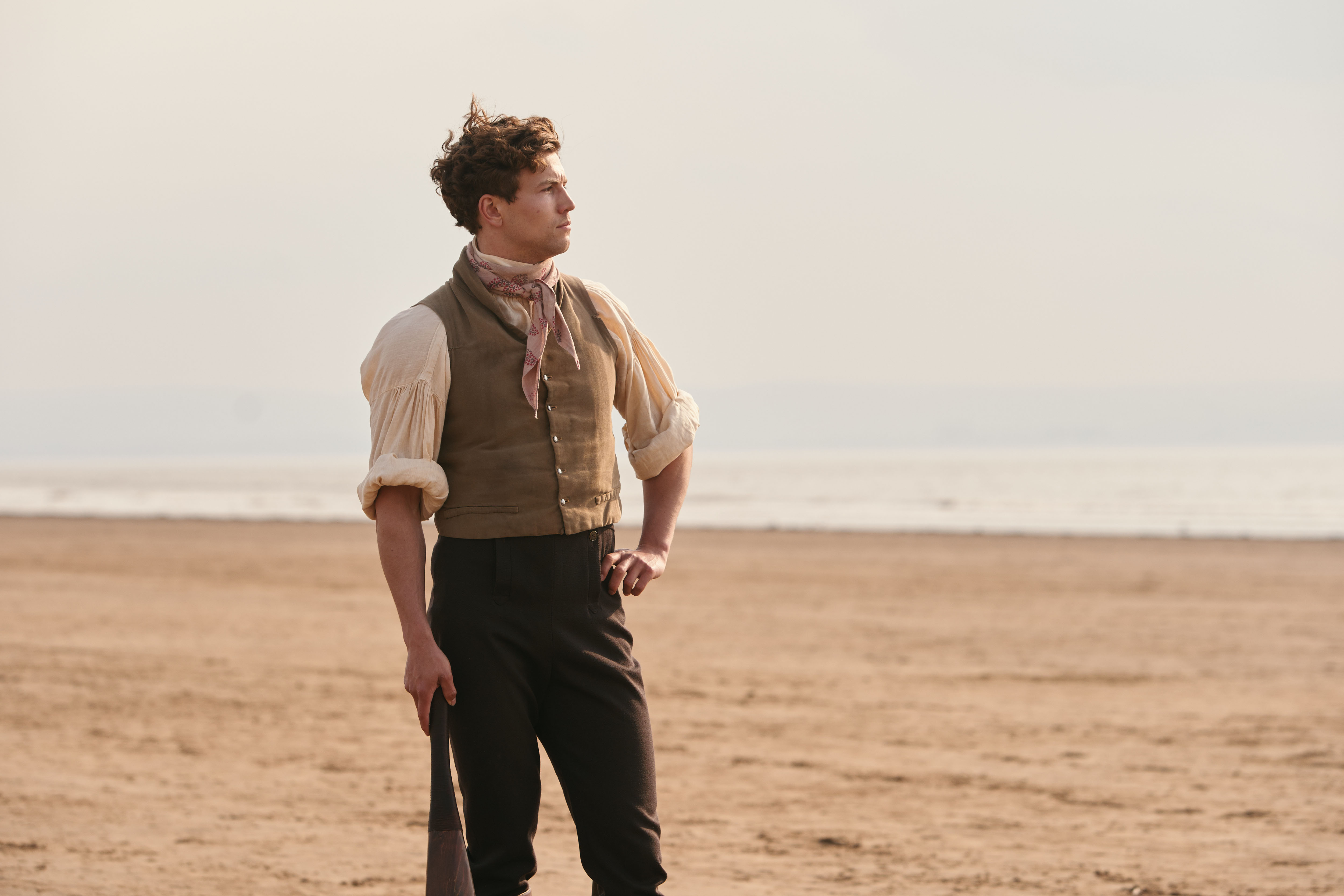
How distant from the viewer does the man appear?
222cm

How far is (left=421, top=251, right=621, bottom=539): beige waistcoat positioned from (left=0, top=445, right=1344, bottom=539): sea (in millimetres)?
20856

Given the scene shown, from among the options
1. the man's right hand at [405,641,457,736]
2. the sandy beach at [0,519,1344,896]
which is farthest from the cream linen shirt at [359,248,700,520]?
the sandy beach at [0,519,1344,896]

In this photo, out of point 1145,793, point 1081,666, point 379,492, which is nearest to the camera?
point 379,492

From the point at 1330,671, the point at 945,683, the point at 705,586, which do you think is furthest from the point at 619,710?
the point at 705,586

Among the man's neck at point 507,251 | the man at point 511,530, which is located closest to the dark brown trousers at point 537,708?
the man at point 511,530

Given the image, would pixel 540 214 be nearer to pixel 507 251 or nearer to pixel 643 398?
pixel 507 251

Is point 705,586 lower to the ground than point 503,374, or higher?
lower

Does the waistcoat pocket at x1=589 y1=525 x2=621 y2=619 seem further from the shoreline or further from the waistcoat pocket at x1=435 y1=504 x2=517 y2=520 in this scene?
the shoreline

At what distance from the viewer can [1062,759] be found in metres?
5.84

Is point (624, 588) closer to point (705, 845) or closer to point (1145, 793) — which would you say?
point (705, 845)

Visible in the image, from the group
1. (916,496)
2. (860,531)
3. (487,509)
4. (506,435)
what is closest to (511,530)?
(487,509)

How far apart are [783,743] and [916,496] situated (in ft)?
121

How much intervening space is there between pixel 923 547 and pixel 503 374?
57.2 ft

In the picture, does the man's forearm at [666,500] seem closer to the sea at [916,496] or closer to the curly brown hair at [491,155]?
the curly brown hair at [491,155]
